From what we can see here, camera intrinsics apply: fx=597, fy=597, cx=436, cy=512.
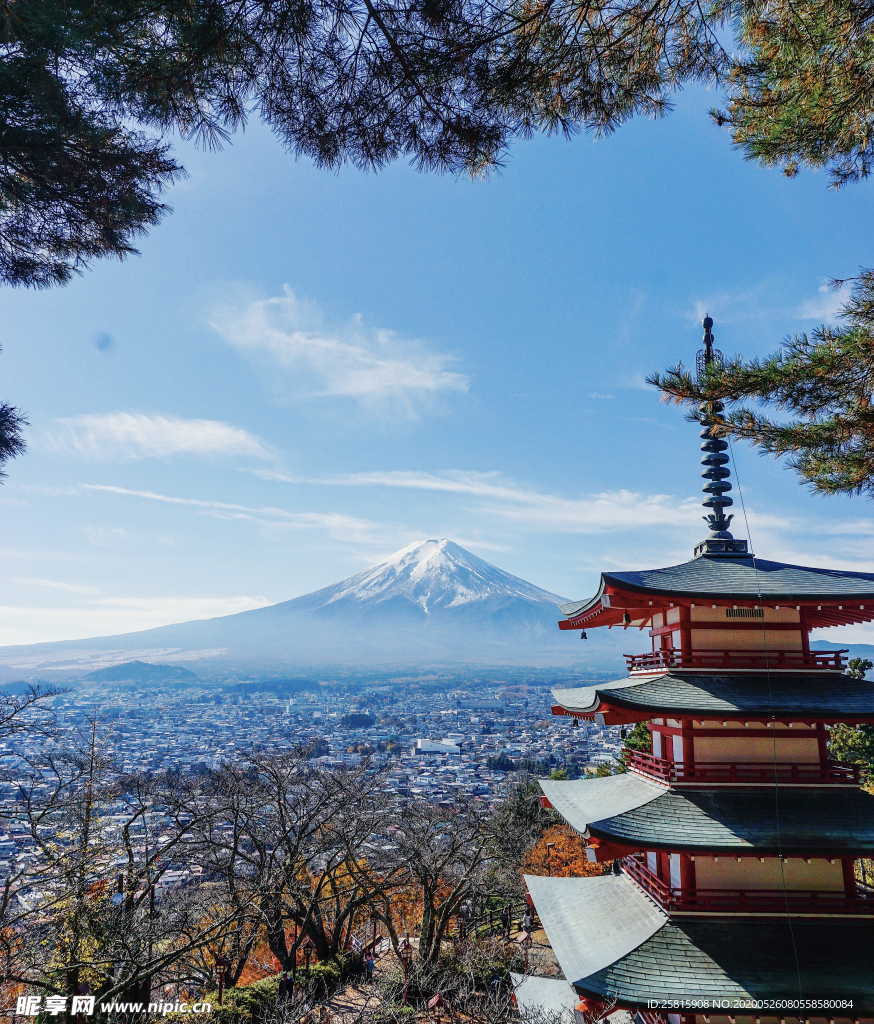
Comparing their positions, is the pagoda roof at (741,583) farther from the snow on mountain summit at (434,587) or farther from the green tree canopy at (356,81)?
the snow on mountain summit at (434,587)

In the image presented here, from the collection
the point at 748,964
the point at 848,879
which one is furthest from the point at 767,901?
the point at 848,879

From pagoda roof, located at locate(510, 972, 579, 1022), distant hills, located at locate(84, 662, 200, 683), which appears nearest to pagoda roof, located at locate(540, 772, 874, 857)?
pagoda roof, located at locate(510, 972, 579, 1022)

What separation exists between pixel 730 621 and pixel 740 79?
5655mm

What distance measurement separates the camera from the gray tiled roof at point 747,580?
689 centimetres

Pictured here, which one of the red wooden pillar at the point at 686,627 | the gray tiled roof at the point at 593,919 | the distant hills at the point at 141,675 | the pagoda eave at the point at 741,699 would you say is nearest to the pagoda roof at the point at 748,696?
the pagoda eave at the point at 741,699

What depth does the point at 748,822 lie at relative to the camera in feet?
21.1

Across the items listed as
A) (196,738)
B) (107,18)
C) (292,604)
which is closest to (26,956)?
(107,18)

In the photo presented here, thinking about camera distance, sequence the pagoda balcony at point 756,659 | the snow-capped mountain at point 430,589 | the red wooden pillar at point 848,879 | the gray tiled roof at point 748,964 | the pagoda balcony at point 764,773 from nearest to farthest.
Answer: the gray tiled roof at point 748,964
the red wooden pillar at point 848,879
the pagoda balcony at point 764,773
the pagoda balcony at point 756,659
the snow-capped mountain at point 430,589

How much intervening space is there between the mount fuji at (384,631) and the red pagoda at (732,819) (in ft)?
495

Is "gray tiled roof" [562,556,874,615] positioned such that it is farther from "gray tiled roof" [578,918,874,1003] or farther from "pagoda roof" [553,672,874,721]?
"gray tiled roof" [578,918,874,1003]

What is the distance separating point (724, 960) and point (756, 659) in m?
3.16

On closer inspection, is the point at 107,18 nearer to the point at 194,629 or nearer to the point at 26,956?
the point at 26,956

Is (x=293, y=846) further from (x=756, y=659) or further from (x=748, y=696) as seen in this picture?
(x=756, y=659)

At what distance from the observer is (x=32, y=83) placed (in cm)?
329
